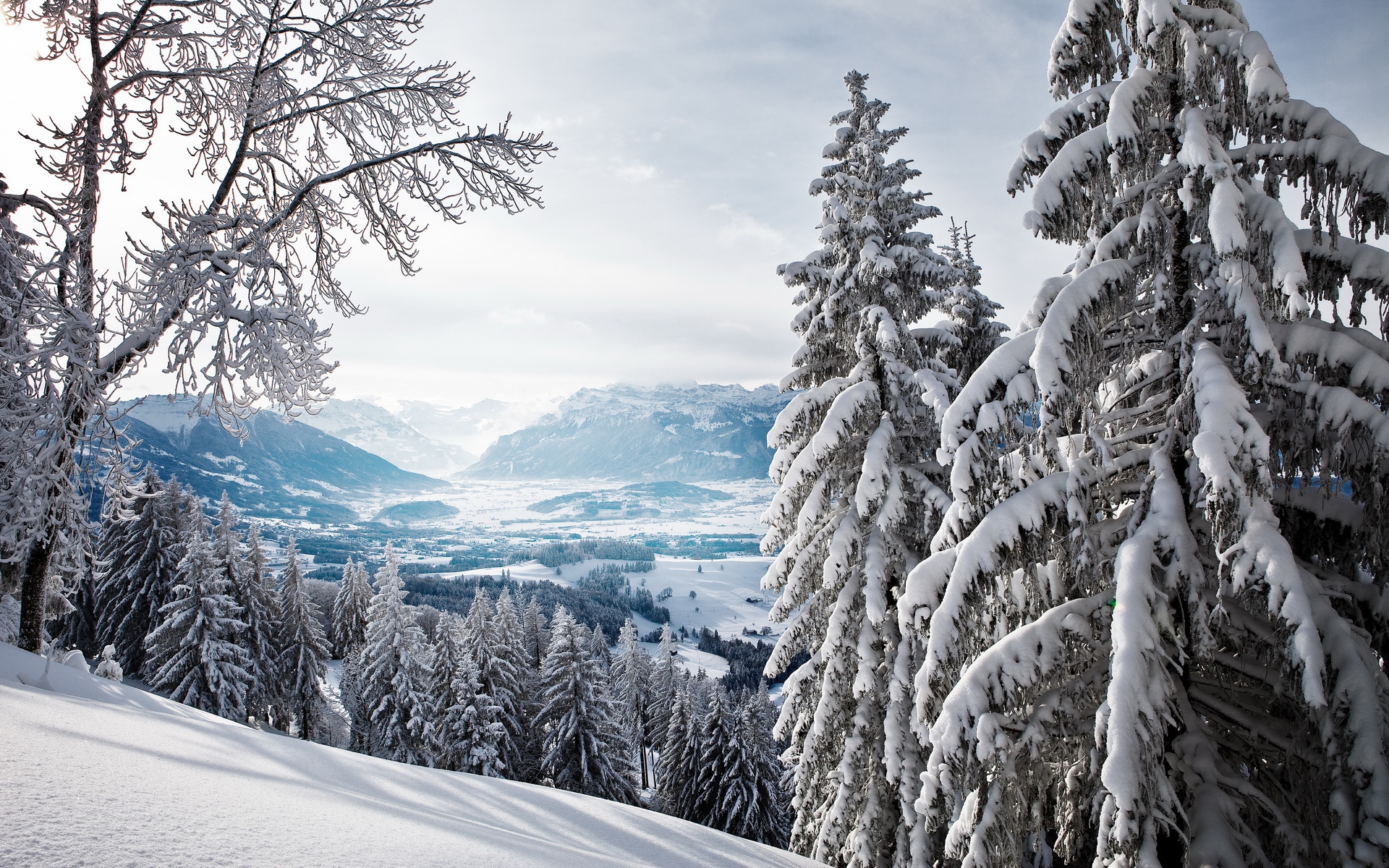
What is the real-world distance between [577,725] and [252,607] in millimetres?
15911

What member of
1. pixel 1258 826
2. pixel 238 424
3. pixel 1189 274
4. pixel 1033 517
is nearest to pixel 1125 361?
pixel 1189 274

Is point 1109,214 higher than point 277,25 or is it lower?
lower

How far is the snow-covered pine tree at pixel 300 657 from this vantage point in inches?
1226

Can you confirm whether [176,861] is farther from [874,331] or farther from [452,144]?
[874,331]

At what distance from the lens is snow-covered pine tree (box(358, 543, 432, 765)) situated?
88.7 ft

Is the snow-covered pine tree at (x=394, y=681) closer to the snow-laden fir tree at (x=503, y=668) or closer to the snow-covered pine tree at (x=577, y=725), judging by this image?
the snow-laden fir tree at (x=503, y=668)

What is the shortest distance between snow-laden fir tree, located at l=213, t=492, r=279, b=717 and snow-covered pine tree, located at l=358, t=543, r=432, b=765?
14.1ft

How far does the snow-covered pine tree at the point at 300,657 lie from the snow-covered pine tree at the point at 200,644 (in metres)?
5.43

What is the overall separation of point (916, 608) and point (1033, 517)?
129 cm

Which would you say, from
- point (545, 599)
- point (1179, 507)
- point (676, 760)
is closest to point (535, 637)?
point (676, 760)

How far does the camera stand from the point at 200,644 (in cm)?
2431

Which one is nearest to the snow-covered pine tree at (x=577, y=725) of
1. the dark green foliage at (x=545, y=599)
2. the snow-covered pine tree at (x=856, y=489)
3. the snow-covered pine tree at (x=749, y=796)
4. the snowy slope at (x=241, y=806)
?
the snow-covered pine tree at (x=749, y=796)

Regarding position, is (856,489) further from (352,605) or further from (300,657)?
(352,605)

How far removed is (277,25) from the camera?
6605 millimetres
